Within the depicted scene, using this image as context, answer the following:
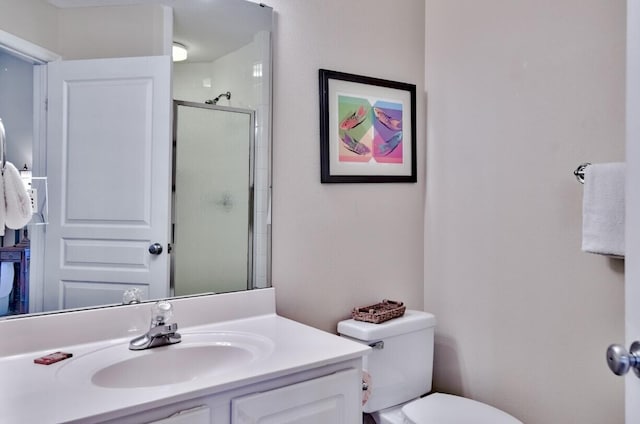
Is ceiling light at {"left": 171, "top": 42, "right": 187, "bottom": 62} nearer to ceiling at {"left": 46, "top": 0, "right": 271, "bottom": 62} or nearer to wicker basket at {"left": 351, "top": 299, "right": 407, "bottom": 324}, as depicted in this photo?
ceiling at {"left": 46, "top": 0, "right": 271, "bottom": 62}

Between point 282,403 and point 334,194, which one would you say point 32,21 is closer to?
point 334,194

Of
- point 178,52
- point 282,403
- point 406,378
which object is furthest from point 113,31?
point 406,378

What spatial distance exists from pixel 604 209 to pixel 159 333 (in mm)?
1334

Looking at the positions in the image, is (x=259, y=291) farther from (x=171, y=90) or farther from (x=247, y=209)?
(x=171, y=90)

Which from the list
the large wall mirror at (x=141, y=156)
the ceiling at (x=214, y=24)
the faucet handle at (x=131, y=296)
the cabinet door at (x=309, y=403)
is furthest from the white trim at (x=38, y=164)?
the cabinet door at (x=309, y=403)

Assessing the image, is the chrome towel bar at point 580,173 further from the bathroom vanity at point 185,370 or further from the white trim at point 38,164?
the white trim at point 38,164

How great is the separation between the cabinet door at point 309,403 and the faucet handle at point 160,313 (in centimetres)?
41

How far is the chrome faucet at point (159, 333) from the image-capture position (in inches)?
50.6

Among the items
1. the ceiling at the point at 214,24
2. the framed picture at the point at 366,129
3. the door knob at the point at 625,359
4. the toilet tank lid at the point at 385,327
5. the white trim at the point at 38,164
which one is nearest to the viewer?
the door knob at the point at 625,359

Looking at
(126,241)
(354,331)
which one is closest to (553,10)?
(354,331)

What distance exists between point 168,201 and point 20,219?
1.32ft

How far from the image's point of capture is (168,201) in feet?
4.86

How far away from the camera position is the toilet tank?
1.69 meters

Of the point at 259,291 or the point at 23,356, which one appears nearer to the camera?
the point at 23,356
